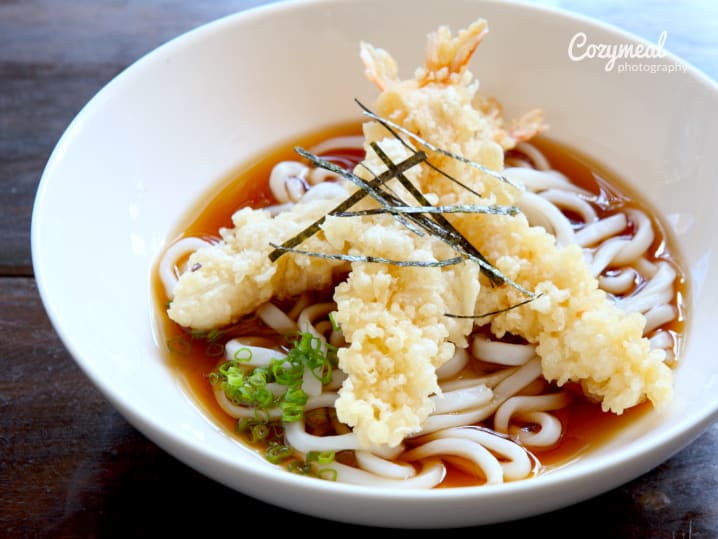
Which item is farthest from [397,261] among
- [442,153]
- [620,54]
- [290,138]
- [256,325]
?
[620,54]

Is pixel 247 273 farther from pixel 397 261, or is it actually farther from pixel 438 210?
pixel 438 210

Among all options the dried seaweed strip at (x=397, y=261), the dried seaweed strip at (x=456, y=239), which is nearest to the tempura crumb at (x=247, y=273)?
the dried seaweed strip at (x=397, y=261)

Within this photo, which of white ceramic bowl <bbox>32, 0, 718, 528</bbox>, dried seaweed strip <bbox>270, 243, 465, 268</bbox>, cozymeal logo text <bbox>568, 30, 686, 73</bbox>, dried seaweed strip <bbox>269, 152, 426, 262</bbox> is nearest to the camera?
white ceramic bowl <bbox>32, 0, 718, 528</bbox>

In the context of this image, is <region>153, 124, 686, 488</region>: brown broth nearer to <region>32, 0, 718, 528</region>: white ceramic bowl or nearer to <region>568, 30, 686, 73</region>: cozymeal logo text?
<region>32, 0, 718, 528</region>: white ceramic bowl

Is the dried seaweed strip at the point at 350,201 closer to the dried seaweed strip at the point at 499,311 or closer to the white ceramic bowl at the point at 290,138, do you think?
the dried seaweed strip at the point at 499,311

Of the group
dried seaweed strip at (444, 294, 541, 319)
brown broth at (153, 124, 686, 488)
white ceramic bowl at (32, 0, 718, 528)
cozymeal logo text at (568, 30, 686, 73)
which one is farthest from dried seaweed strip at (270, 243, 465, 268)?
cozymeal logo text at (568, 30, 686, 73)

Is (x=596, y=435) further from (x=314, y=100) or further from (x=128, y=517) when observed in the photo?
(x=314, y=100)
